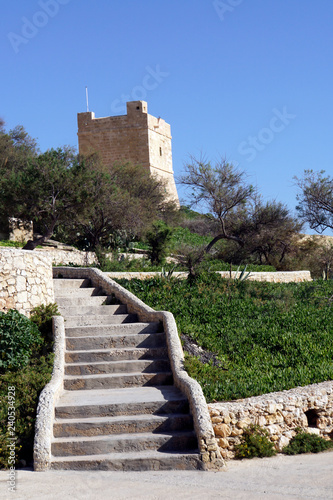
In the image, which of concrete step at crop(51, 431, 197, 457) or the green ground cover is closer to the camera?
concrete step at crop(51, 431, 197, 457)

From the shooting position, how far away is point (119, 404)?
7.48 metres

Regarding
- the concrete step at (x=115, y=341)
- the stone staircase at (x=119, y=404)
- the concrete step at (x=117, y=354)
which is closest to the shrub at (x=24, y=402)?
the stone staircase at (x=119, y=404)

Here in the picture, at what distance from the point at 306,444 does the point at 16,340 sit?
4.64m

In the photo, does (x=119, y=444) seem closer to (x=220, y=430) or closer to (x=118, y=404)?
(x=118, y=404)

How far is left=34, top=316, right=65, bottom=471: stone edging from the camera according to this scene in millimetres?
6539

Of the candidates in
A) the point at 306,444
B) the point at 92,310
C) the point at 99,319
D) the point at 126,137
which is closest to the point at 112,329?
the point at 99,319

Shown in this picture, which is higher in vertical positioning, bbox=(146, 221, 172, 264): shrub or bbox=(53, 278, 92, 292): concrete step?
bbox=(146, 221, 172, 264): shrub

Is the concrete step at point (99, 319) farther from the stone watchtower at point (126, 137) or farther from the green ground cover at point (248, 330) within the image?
the stone watchtower at point (126, 137)

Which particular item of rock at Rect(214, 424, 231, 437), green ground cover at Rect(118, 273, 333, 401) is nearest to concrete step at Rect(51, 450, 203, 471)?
rock at Rect(214, 424, 231, 437)

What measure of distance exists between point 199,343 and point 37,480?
14.8 feet

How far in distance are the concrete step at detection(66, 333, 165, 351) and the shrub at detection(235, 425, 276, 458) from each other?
2551mm

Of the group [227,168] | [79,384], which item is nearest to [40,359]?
[79,384]

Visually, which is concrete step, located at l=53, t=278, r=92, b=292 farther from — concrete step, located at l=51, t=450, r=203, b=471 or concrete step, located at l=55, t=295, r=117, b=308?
concrete step, located at l=51, t=450, r=203, b=471

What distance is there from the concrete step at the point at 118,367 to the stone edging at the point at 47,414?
25 centimetres
